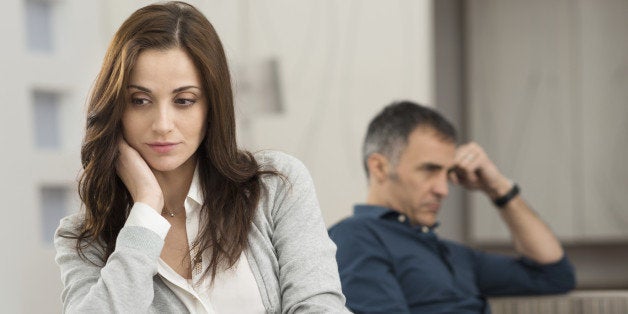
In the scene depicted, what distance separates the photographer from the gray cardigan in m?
1.45

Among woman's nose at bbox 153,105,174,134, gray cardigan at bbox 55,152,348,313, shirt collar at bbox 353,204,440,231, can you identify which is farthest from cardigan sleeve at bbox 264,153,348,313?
shirt collar at bbox 353,204,440,231

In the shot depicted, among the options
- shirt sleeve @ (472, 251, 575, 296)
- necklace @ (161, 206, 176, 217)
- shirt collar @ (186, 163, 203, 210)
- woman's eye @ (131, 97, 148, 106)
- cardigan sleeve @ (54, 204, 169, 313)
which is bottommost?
shirt sleeve @ (472, 251, 575, 296)

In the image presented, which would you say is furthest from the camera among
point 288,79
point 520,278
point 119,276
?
point 288,79

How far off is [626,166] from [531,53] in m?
0.51

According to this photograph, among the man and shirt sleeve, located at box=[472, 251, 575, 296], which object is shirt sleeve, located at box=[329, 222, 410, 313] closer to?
the man

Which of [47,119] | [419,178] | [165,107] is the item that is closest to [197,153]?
[165,107]

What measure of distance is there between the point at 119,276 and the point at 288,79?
4.79 feet

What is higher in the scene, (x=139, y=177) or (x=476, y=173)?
(x=139, y=177)

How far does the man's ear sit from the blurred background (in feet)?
1.32

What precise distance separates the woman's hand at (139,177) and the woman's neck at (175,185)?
0.06 metres

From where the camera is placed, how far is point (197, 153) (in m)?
1.63

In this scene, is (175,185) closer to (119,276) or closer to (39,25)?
(119,276)

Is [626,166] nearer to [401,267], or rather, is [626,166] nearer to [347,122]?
[347,122]

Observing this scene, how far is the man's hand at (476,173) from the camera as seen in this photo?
8.57 ft
